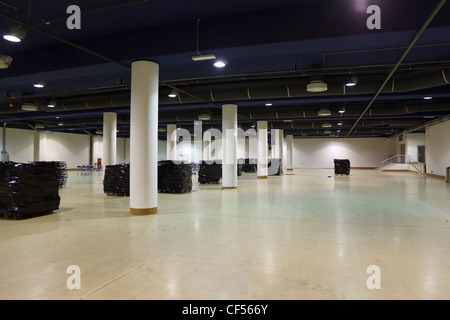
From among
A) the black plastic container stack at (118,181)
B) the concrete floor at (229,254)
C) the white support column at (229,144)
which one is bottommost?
the concrete floor at (229,254)

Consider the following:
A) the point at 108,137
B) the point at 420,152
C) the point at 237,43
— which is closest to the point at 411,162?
the point at 420,152

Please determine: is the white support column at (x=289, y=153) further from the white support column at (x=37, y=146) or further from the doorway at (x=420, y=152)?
the white support column at (x=37, y=146)

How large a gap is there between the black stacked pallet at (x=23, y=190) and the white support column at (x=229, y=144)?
22.4 ft

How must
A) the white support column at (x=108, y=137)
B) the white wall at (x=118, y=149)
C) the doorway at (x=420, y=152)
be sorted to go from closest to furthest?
the white support column at (x=108, y=137)
the doorway at (x=420, y=152)
the white wall at (x=118, y=149)

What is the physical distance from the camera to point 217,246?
13.7 ft

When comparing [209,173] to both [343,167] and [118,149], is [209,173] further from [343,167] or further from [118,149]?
[118,149]

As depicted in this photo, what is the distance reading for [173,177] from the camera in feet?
34.2

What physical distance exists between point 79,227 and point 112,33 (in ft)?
14.2

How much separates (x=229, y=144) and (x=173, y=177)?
9.42 feet

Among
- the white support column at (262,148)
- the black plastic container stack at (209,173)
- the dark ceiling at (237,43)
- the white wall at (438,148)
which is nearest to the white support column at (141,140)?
Result: the dark ceiling at (237,43)

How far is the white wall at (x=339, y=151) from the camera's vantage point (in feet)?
99.5
